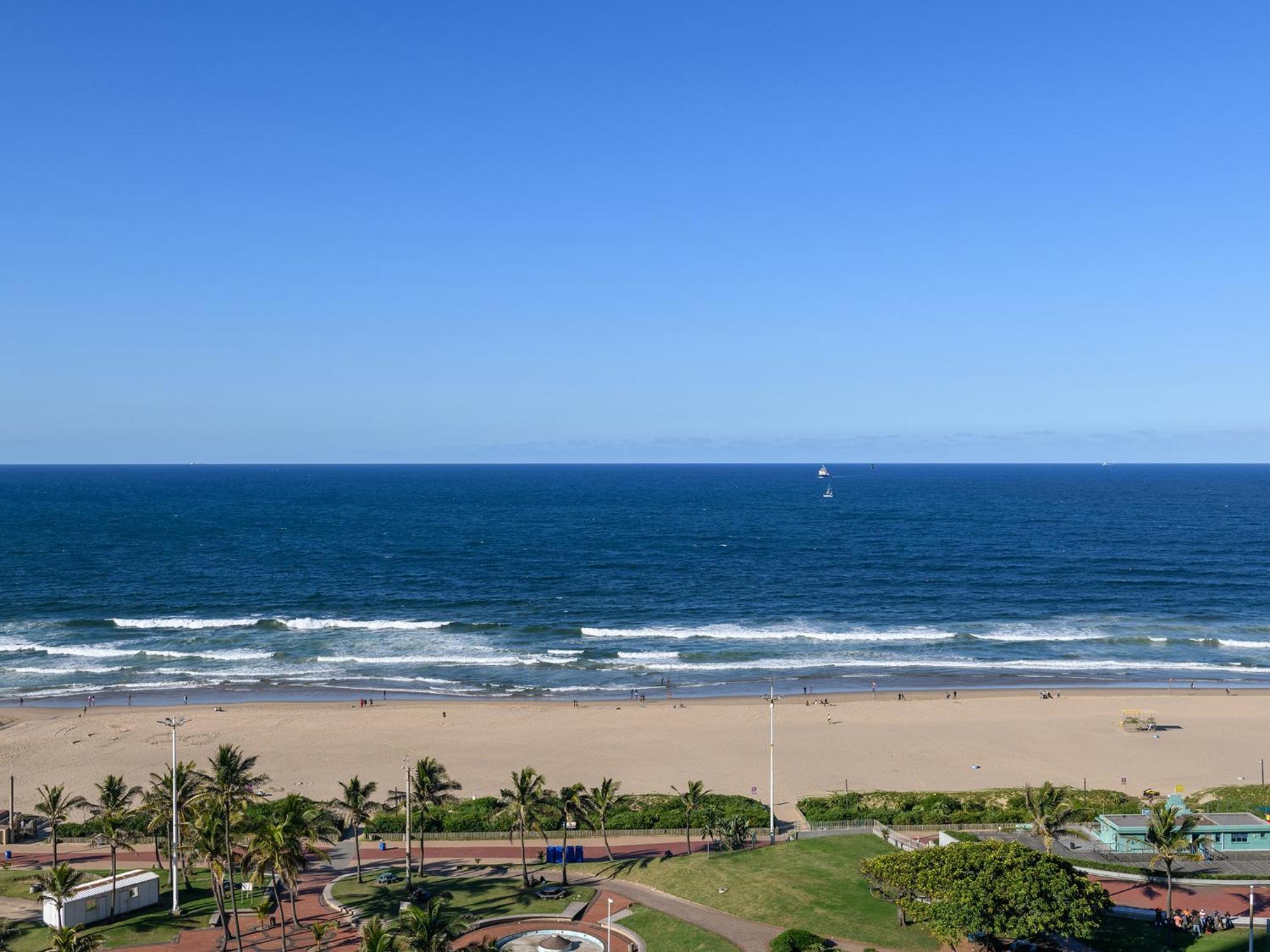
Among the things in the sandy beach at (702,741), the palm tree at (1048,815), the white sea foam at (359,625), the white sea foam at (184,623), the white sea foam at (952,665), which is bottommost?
the sandy beach at (702,741)

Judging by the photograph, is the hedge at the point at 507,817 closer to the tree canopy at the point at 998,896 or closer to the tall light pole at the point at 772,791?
the tall light pole at the point at 772,791

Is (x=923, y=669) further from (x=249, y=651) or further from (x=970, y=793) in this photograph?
(x=249, y=651)

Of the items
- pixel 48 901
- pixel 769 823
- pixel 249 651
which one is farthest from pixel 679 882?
pixel 249 651

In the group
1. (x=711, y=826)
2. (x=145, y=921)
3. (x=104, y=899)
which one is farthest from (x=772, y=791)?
(x=104, y=899)

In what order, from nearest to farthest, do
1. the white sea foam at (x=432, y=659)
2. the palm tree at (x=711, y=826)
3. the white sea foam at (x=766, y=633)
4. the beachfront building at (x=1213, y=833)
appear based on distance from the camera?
the beachfront building at (x=1213, y=833) → the palm tree at (x=711, y=826) → the white sea foam at (x=432, y=659) → the white sea foam at (x=766, y=633)

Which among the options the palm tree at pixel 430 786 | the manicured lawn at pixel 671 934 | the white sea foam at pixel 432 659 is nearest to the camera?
the manicured lawn at pixel 671 934

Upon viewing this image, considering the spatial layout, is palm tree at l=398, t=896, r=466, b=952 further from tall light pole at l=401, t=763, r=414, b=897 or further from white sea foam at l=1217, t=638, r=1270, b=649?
white sea foam at l=1217, t=638, r=1270, b=649

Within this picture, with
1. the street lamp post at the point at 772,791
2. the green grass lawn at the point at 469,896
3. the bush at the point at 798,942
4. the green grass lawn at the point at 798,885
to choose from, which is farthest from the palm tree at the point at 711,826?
the bush at the point at 798,942
